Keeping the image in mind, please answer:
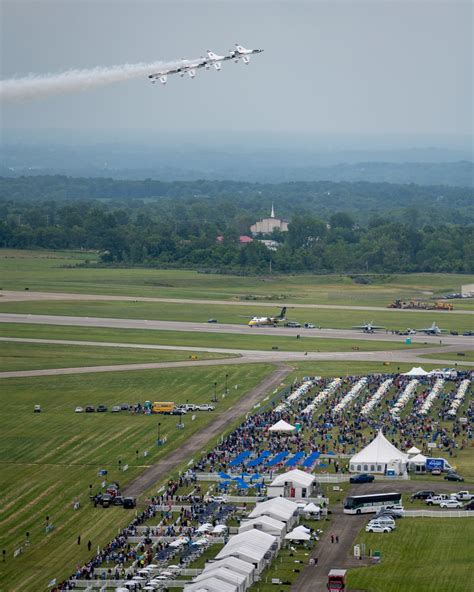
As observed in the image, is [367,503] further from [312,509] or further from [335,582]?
[335,582]

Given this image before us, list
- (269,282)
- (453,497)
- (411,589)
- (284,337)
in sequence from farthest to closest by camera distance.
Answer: (269,282)
(284,337)
(453,497)
(411,589)

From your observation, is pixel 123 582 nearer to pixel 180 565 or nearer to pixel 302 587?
pixel 180 565

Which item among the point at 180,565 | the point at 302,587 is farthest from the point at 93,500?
the point at 302,587

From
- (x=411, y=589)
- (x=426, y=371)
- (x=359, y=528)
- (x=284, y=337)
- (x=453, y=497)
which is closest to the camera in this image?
(x=411, y=589)

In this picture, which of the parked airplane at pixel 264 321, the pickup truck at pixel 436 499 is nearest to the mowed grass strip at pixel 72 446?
the pickup truck at pixel 436 499

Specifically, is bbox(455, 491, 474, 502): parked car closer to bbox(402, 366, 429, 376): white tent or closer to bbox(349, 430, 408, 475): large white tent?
bbox(349, 430, 408, 475): large white tent

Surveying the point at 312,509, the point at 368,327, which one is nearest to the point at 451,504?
the point at 312,509

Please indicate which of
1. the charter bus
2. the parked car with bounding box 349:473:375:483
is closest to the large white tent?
the parked car with bounding box 349:473:375:483
